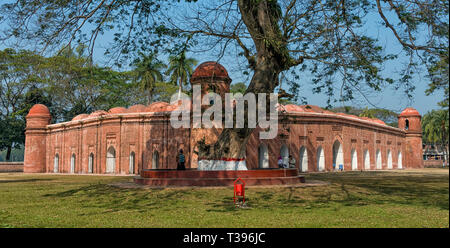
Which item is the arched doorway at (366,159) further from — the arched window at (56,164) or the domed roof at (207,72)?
the arched window at (56,164)

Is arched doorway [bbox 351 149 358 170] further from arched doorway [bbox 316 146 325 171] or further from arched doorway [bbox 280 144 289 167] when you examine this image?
arched doorway [bbox 280 144 289 167]

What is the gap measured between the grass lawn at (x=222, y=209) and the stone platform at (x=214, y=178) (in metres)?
1.23

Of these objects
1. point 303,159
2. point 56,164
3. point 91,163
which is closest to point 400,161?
point 303,159

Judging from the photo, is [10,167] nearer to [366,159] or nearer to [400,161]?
[366,159]

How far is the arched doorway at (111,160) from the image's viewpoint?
Result: 27.1 metres

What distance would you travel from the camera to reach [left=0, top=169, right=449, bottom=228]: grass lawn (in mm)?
6438

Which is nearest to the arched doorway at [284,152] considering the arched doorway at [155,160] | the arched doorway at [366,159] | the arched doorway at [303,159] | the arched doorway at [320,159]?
the arched doorway at [303,159]

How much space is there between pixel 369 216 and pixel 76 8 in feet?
28.1

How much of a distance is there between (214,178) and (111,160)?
16.0 metres

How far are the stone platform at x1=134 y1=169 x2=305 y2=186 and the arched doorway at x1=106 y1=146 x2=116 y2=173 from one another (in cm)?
1408

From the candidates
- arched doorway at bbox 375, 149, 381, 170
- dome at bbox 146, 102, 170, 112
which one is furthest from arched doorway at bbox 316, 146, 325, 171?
dome at bbox 146, 102, 170, 112

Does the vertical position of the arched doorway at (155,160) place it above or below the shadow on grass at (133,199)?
above

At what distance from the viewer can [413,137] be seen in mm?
41062

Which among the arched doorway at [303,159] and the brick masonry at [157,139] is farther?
the arched doorway at [303,159]
